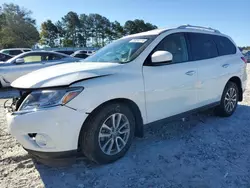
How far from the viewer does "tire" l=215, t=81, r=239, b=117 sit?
196 inches

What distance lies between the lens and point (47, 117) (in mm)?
2693

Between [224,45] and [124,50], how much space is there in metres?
2.43

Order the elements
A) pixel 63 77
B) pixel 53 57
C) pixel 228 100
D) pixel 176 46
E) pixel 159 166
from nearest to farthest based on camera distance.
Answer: pixel 63 77 < pixel 159 166 < pixel 176 46 < pixel 228 100 < pixel 53 57

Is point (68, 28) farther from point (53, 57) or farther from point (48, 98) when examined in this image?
point (48, 98)

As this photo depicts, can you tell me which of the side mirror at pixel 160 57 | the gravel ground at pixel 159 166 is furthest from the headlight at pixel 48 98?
the side mirror at pixel 160 57

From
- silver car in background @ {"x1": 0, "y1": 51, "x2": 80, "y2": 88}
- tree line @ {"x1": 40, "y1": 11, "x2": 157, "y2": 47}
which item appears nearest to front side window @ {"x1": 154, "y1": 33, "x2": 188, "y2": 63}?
silver car in background @ {"x1": 0, "y1": 51, "x2": 80, "y2": 88}

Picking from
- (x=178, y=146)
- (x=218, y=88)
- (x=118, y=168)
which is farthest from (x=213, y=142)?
(x=118, y=168)

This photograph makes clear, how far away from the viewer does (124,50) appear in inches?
151

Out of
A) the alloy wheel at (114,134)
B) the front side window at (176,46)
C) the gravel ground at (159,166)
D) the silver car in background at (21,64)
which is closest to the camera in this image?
the gravel ground at (159,166)

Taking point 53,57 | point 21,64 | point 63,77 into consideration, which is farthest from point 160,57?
point 53,57

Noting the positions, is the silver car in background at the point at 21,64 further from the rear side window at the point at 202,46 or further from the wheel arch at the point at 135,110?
the wheel arch at the point at 135,110

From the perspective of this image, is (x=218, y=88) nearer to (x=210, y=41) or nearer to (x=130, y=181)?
(x=210, y=41)

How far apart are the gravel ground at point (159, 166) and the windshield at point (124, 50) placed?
1.33 m

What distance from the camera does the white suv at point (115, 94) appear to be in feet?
9.09
